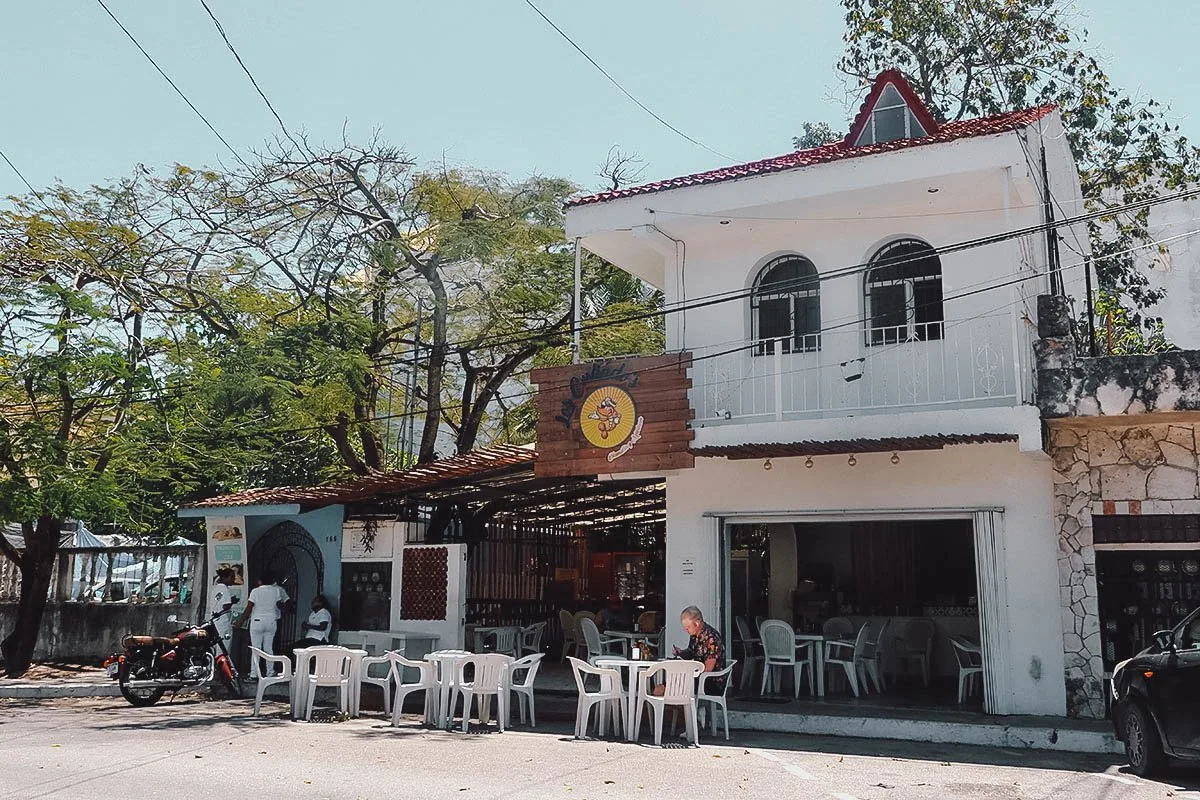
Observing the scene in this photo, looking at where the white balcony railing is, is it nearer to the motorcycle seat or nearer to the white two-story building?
the white two-story building

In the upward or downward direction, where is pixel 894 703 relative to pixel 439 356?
downward

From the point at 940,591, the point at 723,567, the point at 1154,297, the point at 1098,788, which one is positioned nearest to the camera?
the point at 1098,788

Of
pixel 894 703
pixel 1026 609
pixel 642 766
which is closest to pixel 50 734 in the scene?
pixel 642 766

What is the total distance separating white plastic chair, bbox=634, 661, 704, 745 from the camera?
10.1 metres

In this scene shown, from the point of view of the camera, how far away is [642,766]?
880cm

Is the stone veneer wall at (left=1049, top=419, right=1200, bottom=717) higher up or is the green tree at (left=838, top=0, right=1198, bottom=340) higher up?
the green tree at (left=838, top=0, right=1198, bottom=340)

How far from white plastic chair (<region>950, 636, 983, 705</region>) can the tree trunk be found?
13.0m

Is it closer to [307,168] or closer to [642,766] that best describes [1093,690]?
[642,766]

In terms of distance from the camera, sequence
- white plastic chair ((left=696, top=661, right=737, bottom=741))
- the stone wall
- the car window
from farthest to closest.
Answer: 1. the stone wall
2. white plastic chair ((left=696, top=661, right=737, bottom=741))
3. the car window

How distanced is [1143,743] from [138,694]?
11.4m

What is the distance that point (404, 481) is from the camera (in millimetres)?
14500

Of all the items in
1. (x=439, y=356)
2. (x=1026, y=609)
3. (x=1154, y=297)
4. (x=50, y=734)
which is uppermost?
(x=1154, y=297)

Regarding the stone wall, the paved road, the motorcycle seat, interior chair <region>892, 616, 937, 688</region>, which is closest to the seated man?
the paved road

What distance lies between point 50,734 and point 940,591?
12.1 metres
